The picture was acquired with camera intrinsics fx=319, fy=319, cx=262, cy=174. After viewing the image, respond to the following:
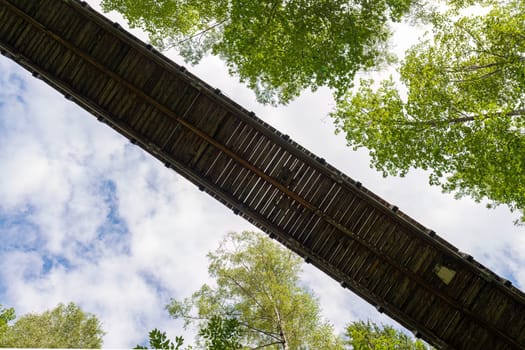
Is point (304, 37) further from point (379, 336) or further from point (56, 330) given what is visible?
point (56, 330)

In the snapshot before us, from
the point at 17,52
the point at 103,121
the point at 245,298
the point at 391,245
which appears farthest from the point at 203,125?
the point at 245,298

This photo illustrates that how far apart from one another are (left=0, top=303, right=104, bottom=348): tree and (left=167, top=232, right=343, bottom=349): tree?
9175 millimetres

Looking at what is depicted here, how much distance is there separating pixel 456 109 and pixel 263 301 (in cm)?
994

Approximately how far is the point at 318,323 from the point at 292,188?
7.54m

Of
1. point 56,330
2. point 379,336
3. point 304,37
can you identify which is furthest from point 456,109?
point 56,330

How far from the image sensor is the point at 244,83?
10953mm

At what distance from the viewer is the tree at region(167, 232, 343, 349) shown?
12.8m

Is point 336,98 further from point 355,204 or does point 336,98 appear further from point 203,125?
point 203,125

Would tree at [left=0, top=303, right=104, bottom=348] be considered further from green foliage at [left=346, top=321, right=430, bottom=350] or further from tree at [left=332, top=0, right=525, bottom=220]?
tree at [left=332, top=0, right=525, bottom=220]

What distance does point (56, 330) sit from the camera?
753 inches

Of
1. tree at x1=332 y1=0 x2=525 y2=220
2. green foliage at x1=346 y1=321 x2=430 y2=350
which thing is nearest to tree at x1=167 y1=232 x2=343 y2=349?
green foliage at x1=346 y1=321 x2=430 y2=350

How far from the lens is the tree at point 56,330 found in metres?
18.0

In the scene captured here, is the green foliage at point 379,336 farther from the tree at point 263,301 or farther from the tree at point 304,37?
the tree at point 304,37

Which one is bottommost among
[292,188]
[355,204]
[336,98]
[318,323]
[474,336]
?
[318,323]
